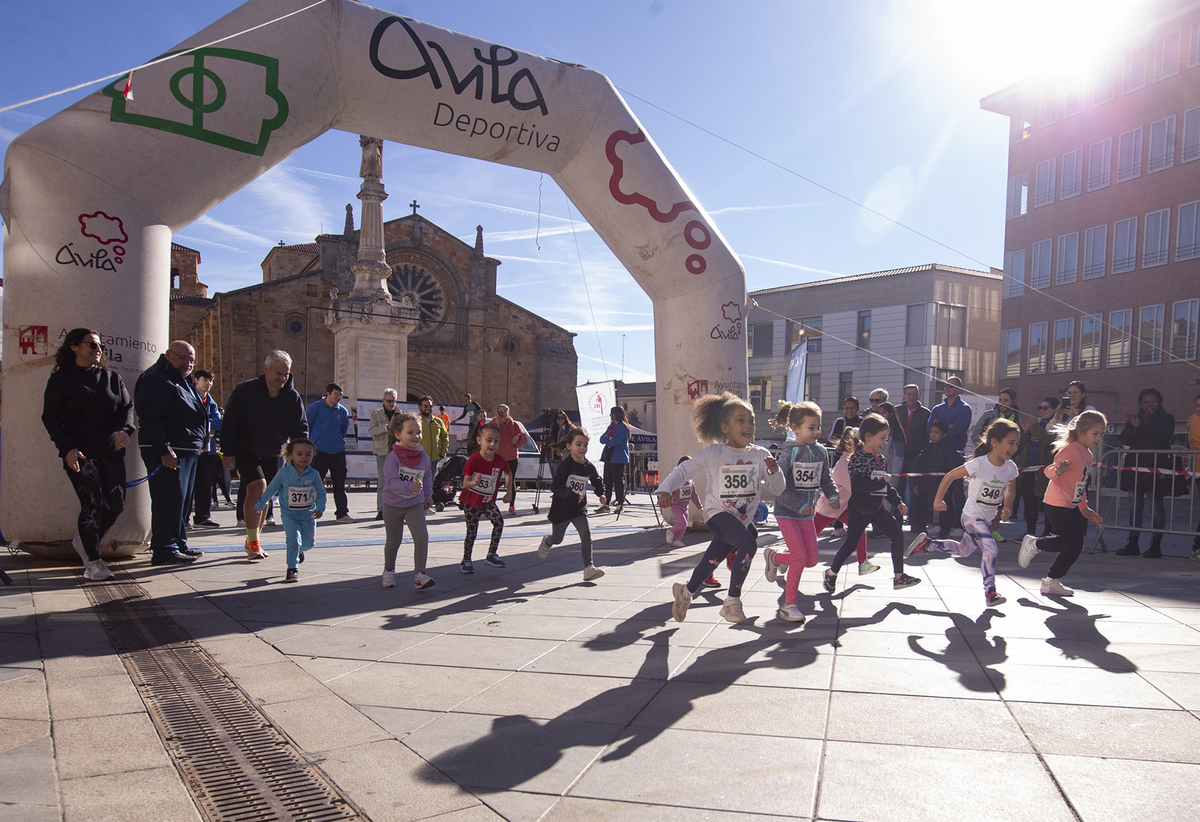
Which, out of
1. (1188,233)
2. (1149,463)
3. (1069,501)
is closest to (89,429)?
(1069,501)

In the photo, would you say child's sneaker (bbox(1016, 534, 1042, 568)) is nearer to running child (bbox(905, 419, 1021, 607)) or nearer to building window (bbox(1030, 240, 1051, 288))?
running child (bbox(905, 419, 1021, 607))

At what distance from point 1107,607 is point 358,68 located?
755 cm

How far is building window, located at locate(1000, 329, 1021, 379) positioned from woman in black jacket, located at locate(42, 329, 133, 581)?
107 ft

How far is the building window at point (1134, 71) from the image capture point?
1090 inches

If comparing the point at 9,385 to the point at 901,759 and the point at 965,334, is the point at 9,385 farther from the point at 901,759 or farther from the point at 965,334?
the point at 965,334

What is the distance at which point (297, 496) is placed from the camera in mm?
7031

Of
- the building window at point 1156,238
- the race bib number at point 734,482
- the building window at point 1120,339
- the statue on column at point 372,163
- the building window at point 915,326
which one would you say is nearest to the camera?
the race bib number at point 734,482

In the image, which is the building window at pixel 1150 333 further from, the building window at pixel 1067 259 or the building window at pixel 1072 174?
the building window at pixel 1072 174

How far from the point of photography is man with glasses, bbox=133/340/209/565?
679 cm

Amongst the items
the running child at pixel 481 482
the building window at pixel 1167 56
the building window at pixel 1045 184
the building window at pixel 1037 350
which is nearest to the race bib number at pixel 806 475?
the running child at pixel 481 482

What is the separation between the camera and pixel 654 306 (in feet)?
32.8

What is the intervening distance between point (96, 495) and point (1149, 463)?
10186 millimetres

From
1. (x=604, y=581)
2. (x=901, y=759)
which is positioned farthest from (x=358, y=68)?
(x=901, y=759)

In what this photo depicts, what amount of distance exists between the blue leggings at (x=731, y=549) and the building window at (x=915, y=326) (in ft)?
124
